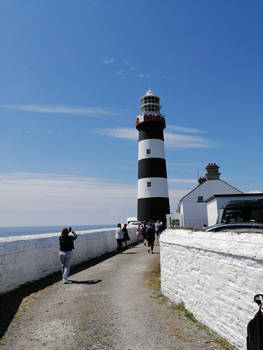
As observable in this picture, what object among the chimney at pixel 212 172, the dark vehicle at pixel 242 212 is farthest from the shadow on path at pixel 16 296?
the chimney at pixel 212 172

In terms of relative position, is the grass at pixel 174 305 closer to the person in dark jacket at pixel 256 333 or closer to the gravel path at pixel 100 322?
the gravel path at pixel 100 322

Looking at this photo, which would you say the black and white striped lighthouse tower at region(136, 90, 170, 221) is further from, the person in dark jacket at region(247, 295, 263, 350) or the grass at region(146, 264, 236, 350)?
the person in dark jacket at region(247, 295, 263, 350)

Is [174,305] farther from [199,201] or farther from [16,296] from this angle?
[199,201]

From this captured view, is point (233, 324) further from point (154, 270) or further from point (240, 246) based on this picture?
point (154, 270)

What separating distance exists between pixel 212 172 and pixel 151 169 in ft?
23.5

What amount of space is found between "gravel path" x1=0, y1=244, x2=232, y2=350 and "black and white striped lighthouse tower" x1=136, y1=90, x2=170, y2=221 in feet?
74.1

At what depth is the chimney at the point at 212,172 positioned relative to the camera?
106ft

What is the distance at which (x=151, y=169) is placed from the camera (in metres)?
32.2

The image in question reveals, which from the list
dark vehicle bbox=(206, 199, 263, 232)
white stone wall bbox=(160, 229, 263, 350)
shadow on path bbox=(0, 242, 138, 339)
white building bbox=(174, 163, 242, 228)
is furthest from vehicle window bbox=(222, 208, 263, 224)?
white building bbox=(174, 163, 242, 228)

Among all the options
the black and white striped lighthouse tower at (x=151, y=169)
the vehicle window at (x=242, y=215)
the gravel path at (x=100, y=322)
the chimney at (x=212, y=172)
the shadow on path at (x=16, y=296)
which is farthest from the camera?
the chimney at (x=212, y=172)

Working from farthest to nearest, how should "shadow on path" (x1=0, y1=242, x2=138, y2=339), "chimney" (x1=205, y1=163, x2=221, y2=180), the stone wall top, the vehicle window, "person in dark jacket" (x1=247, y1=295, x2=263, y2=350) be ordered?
"chimney" (x1=205, y1=163, x2=221, y2=180) → the vehicle window → "shadow on path" (x1=0, y1=242, x2=138, y2=339) → the stone wall top → "person in dark jacket" (x1=247, y1=295, x2=263, y2=350)

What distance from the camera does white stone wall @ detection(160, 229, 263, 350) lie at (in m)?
4.54

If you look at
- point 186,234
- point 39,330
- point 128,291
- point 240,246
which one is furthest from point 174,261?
point 39,330

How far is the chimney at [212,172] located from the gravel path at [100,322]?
25135 mm
